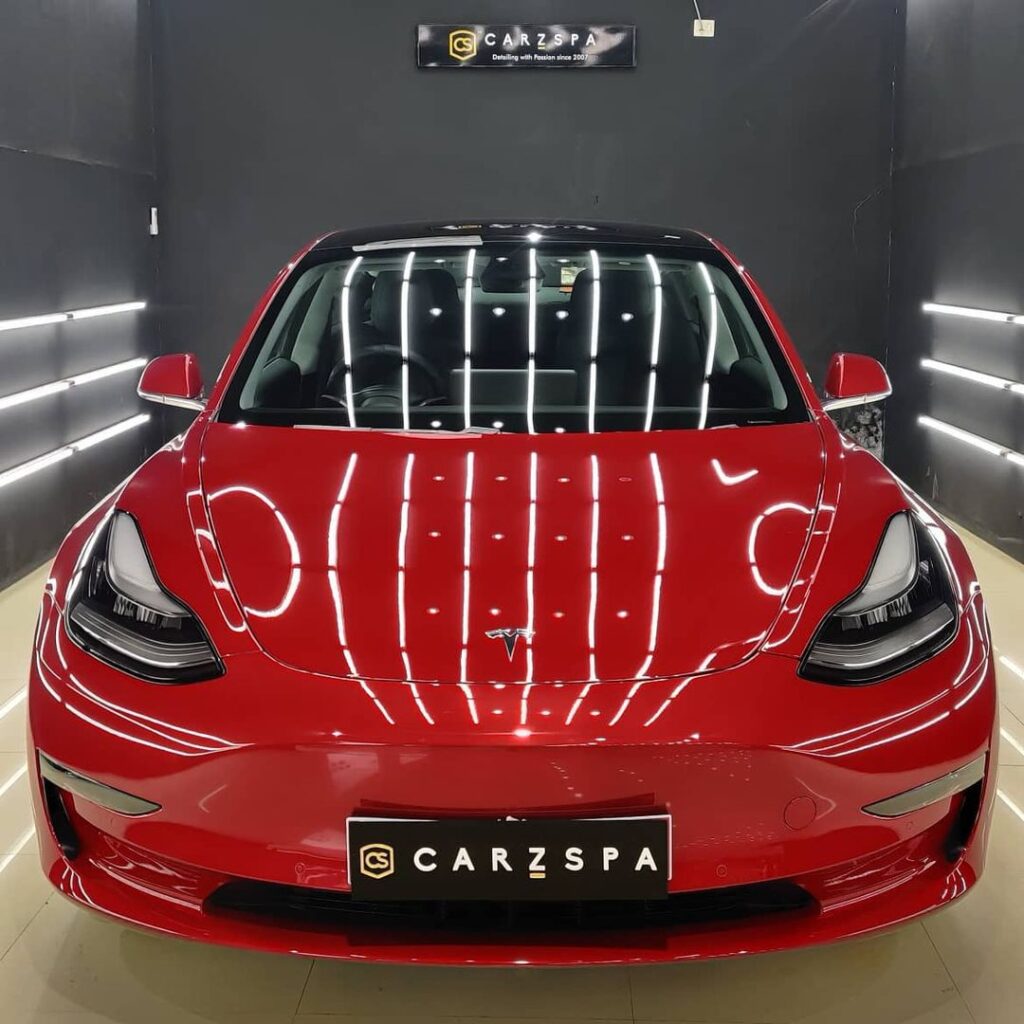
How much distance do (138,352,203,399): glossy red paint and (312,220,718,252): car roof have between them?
340mm

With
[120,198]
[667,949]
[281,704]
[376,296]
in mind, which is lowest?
[667,949]

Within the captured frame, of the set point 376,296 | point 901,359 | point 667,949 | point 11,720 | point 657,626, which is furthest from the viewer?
point 901,359

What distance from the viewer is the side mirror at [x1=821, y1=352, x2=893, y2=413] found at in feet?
7.54

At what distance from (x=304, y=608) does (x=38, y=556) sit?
316 cm

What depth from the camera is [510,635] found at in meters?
1.42

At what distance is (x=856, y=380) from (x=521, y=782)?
1.35 metres

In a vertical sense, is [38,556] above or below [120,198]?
below

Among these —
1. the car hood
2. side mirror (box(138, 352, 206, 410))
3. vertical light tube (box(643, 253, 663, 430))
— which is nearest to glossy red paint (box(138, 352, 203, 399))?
side mirror (box(138, 352, 206, 410))

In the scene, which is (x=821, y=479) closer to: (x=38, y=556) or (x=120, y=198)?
(x=38, y=556)

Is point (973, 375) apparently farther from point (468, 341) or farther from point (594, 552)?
point (594, 552)

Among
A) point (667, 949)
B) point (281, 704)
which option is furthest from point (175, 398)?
point (667, 949)

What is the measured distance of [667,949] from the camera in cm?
132

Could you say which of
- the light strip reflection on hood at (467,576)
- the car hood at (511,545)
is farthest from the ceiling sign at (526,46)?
the light strip reflection on hood at (467,576)

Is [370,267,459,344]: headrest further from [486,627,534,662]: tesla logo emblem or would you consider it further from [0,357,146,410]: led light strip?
[0,357,146,410]: led light strip
